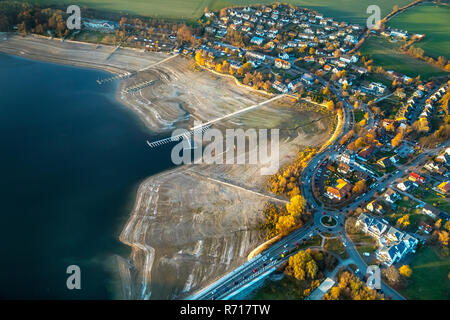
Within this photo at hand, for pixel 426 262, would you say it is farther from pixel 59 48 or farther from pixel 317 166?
pixel 59 48

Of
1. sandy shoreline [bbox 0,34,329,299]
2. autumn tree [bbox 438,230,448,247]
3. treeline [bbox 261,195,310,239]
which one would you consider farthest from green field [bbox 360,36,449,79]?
treeline [bbox 261,195,310,239]


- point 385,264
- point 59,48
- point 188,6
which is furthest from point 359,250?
point 188,6

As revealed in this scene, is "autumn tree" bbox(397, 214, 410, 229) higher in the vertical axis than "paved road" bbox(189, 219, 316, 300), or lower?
higher

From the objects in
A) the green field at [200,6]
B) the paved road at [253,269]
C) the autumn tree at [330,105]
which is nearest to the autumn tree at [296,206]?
the paved road at [253,269]

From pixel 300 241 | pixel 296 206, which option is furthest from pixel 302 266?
pixel 296 206

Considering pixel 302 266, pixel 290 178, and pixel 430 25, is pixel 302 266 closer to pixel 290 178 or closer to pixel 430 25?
pixel 290 178

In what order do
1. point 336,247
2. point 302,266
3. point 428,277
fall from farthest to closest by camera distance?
point 336,247
point 428,277
point 302,266

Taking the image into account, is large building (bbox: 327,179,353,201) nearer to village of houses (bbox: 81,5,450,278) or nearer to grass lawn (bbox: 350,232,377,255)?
village of houses (bbox: 81,5,450,278)
